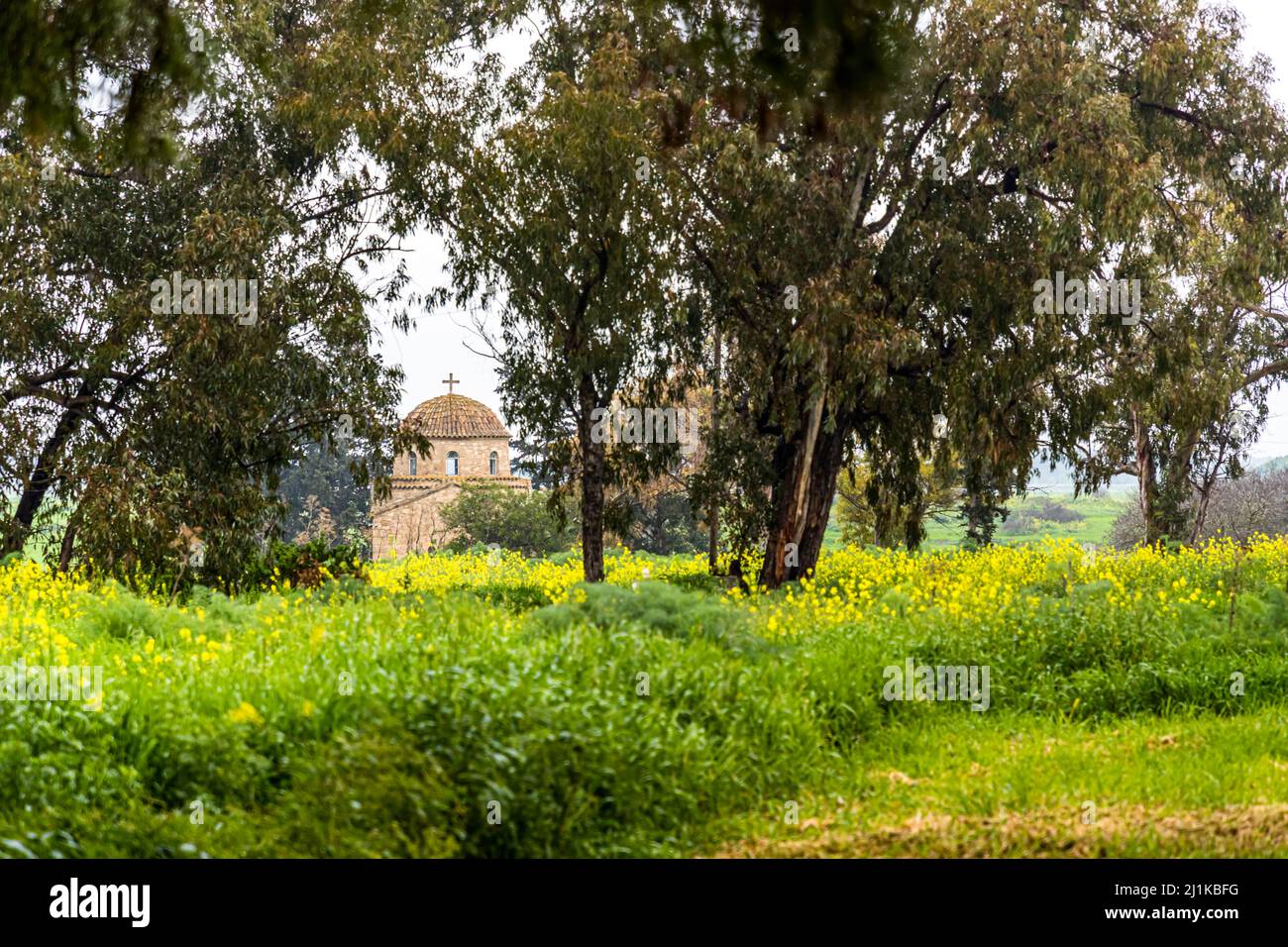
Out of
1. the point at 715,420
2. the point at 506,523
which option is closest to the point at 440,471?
the point at 506,523

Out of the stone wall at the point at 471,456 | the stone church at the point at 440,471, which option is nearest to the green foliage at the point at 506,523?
the stone church at the point at 440,471

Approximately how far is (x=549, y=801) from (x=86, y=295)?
14.6m

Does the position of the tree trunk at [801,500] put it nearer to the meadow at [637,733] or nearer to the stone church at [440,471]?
the meadow at [637,733]

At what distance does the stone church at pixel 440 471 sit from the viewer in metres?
37.4

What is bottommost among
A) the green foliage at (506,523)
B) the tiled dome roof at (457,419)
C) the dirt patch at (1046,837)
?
the dirt patch at (1046,837)

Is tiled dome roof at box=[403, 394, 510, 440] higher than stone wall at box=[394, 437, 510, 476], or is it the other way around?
tiled dome roof at box=[403, 394, 510, 440]

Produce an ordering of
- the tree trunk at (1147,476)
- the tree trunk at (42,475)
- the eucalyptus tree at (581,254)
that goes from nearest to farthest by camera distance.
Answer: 1. the eucalyptus tree at (581,254)
2. the tree trunk at (42,475)
3. the tree trunk at (1147,476)

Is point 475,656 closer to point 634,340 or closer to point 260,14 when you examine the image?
point 634,340

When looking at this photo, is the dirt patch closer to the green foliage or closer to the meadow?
the meadow

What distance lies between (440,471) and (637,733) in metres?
33.6

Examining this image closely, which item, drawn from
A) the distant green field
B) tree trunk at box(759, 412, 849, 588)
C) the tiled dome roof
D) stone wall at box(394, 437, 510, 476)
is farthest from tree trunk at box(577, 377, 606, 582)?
the distant green field

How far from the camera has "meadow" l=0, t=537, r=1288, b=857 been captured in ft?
18.5

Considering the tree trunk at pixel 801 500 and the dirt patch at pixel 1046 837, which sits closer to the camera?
the dirt patch at pixel 1046 837

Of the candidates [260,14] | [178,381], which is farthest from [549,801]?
[260,14]
